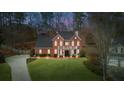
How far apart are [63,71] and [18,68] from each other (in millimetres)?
556

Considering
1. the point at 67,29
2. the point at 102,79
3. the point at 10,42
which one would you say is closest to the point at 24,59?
the point at 10,42

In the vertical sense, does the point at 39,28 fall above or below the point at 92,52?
above

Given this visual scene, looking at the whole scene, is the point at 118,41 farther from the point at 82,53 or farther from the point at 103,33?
the point at 82,53

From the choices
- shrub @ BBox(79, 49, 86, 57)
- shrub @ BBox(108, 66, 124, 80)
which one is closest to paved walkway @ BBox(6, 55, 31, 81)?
shrub @ BBox(79, 49, 86, 57)

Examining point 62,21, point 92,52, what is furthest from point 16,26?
point 92,52

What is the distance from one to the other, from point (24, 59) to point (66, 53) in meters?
0.52

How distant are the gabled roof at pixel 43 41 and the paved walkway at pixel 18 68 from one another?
218 millimetres

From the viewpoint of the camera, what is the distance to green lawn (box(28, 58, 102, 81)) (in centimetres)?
483

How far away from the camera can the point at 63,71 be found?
190 inches

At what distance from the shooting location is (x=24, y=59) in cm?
489

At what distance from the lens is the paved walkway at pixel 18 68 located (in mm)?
4855
